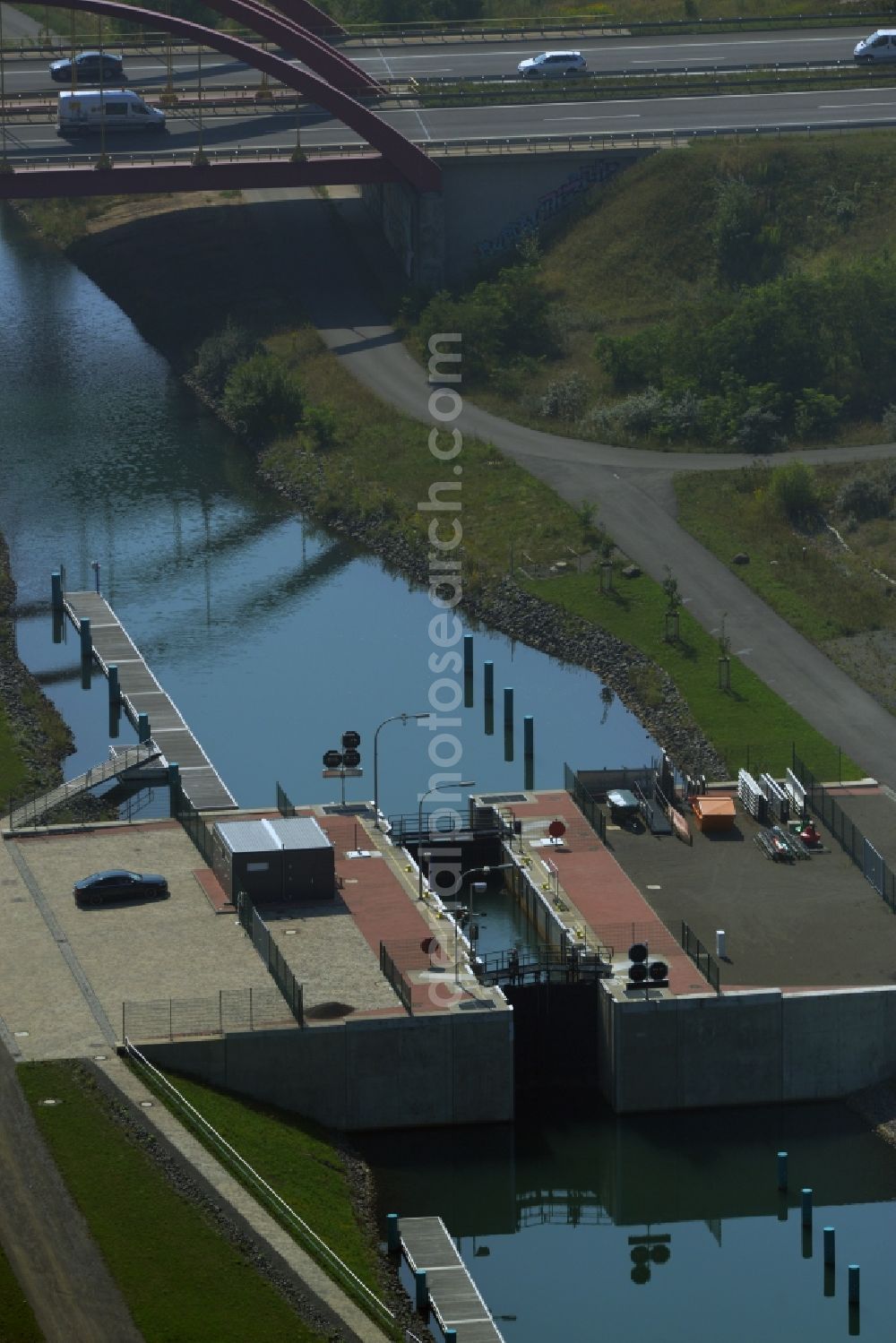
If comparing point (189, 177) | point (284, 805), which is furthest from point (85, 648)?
point (189, 177)

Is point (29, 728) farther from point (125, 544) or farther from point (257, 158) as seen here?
point (257, 158)

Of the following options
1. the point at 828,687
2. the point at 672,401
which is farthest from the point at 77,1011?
the point at 672,401

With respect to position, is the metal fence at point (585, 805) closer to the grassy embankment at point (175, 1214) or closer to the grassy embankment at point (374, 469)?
the grassy embankment at point (374, 469)

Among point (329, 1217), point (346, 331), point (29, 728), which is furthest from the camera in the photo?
point (346, 331)

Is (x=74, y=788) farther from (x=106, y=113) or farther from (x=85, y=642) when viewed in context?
(x=106, y=113)

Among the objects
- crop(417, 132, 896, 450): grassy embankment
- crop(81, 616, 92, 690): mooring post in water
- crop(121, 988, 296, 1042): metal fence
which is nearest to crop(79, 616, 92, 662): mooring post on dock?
crop(81, 616, 92, 690): mooring post in water

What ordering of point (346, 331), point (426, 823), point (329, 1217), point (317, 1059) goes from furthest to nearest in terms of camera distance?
point (346, 331), point (426, 823), point (317, 1059), point (329, 1217)

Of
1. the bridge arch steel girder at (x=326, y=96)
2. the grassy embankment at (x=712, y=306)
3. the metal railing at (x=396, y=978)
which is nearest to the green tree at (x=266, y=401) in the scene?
the grassy embankment at (x=712, y=306)
